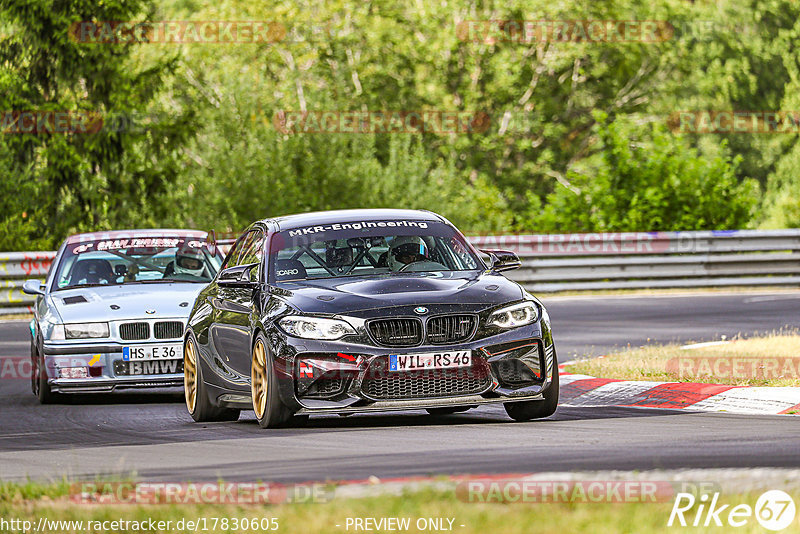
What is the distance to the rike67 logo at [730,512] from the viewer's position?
551cm

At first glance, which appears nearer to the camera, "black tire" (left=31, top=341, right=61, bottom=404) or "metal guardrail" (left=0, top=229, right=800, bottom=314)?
"black tire" (left=31, top=341, right=61, bottom=404)

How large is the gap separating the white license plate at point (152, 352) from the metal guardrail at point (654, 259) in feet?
44.2

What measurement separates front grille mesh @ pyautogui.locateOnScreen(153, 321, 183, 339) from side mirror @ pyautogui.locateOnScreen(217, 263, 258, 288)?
7.60 ft

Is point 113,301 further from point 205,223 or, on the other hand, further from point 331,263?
point 205,223

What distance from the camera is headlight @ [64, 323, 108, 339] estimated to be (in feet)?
43.4

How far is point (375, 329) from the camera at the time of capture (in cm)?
959

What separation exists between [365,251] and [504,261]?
3.62 feet

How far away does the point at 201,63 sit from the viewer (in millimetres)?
51406

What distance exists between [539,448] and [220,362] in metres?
3.52

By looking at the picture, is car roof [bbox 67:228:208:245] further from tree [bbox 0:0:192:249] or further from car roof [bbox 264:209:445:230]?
tree [bbox 0:0:192:249]

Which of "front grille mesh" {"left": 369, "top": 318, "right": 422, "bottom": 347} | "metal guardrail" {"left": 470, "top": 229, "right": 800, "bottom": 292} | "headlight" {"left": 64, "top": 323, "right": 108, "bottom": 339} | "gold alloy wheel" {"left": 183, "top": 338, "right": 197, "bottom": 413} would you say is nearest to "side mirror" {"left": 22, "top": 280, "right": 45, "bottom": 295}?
"headlight" {"left": 64, "top": 323, "right": 108, "bottom": 339}

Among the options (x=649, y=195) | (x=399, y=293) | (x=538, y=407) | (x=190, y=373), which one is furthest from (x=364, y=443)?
(x=649, y=195)

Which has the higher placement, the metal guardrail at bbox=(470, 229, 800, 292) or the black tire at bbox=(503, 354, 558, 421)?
the black tire at bbox=(503, 354, 558, 421)

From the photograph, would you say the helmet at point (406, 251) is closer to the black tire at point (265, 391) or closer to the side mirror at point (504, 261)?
the side mirror at point (504, 261)
